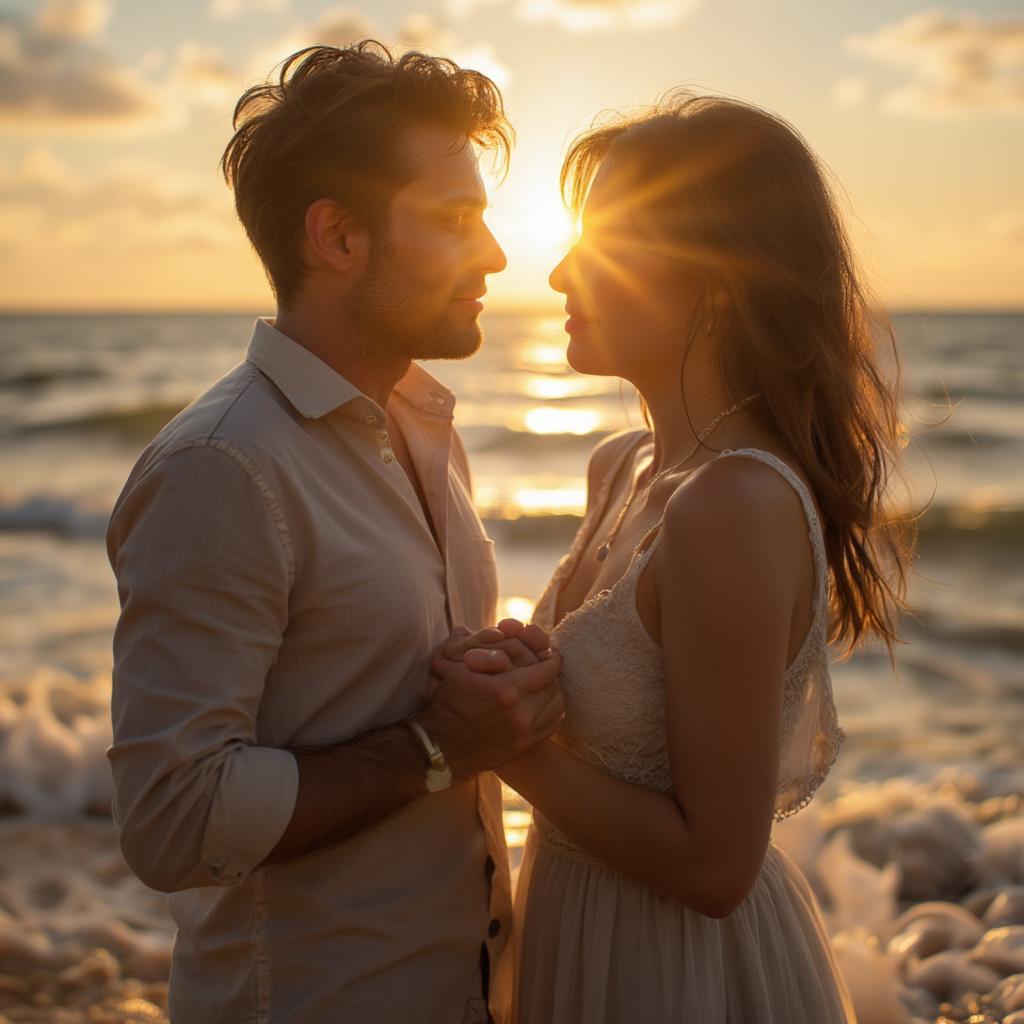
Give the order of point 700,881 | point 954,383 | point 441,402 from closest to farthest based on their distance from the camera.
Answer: point 700,881 → point 441,402 → point 954,383

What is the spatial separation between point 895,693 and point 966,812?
87.5 inches

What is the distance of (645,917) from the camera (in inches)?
97.6

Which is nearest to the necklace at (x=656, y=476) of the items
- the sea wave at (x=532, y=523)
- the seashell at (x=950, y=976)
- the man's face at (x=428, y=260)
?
the man's face at (x=428, y=260)

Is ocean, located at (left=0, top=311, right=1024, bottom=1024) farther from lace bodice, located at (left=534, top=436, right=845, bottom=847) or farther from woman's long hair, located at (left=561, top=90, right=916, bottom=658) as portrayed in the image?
lace bodice, located at (left=534, top=436, right=845, bottom=847)

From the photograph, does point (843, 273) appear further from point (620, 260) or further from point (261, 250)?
point (261, 250)

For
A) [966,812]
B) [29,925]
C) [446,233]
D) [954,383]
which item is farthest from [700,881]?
[954,383]

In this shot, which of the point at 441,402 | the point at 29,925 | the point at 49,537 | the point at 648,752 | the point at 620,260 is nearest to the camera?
the point at 648,752

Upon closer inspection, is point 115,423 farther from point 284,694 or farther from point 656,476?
point 284,694

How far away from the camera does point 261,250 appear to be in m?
2.80

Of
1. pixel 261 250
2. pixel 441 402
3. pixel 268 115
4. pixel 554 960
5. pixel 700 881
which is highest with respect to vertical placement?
pixel 268 115

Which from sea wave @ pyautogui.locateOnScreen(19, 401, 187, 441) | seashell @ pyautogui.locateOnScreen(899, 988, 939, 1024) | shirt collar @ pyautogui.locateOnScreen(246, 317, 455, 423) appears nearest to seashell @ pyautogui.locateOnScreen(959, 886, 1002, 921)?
seashell @ pyautogui.locateOnScreen(899, 988, 939, 1024)

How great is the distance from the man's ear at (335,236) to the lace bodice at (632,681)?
3.23 feet

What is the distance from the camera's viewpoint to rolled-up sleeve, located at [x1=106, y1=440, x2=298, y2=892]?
2.05m

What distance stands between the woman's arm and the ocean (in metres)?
1.13
